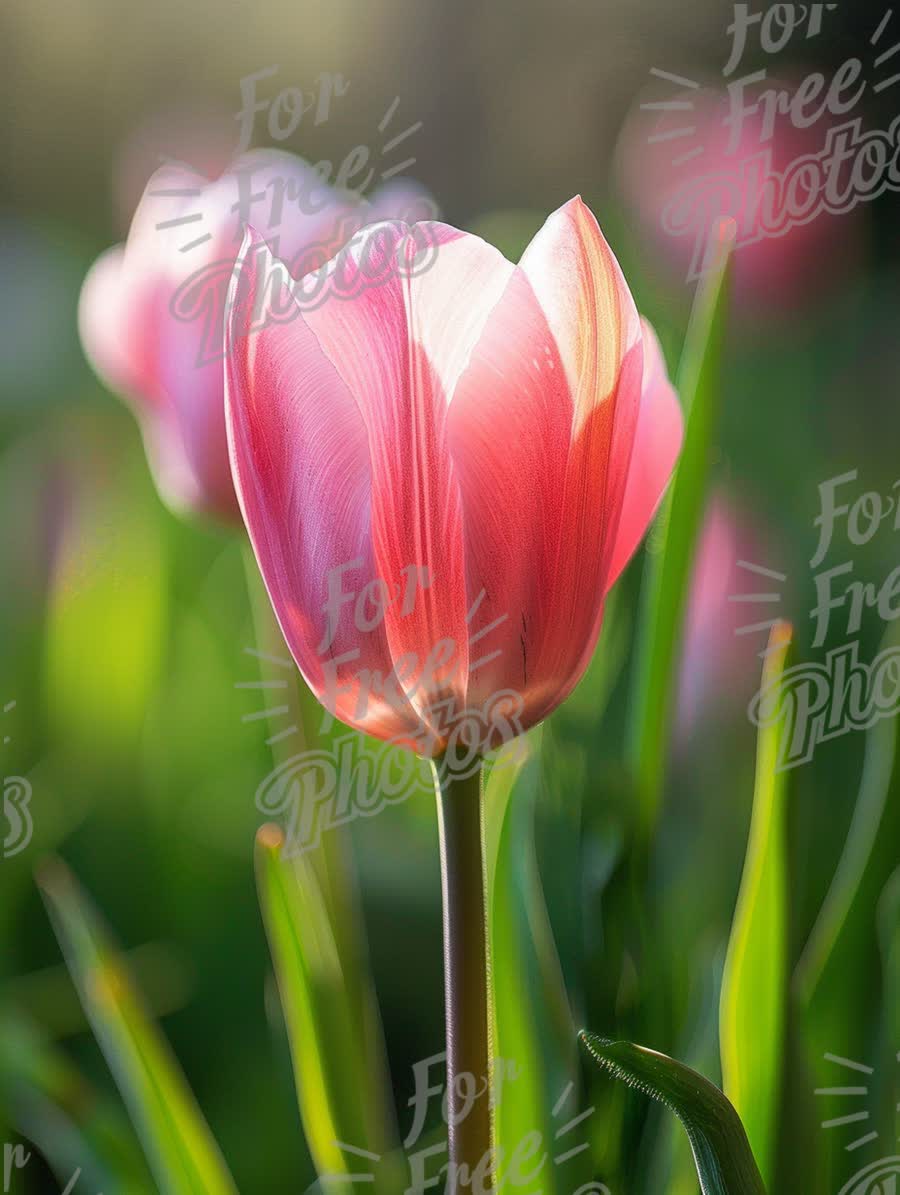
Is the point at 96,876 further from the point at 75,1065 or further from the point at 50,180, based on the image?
the point at 50,180

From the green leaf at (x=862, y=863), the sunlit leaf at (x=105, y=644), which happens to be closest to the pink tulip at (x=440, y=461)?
the green leaf at (x=862, y=863)

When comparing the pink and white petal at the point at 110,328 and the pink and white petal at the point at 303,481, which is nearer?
the pink and white petal at the point at 303,481

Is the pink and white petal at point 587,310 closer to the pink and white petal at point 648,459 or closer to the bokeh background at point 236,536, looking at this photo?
the pink and white petal at point 648,459

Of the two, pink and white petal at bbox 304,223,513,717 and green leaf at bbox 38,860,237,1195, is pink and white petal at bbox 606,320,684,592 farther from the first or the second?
green leaf at bbox 38,860,237,1195

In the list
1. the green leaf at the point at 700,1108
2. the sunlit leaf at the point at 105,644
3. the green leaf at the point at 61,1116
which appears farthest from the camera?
the sunlit leaf at the point at 105,644

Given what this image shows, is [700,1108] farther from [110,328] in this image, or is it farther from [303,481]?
[110,328]

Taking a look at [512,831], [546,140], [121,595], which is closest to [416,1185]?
[512,831]

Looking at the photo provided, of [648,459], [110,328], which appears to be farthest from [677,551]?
[110,328]
